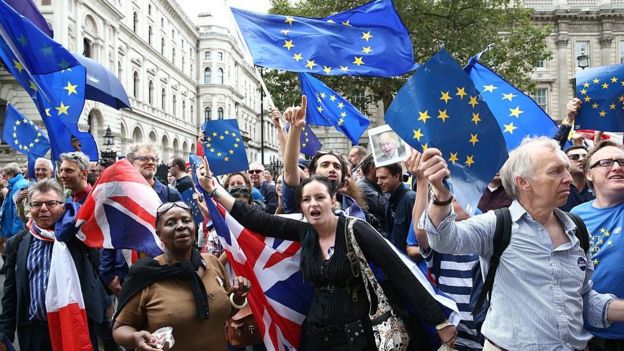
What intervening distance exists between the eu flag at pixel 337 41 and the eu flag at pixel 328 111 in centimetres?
127

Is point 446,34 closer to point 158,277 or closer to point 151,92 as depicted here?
point 158,277

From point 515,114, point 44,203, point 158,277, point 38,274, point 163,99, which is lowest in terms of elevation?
point 38,274

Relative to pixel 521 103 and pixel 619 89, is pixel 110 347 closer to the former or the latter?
pixel 521 103

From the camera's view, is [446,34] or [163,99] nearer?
[446,34]

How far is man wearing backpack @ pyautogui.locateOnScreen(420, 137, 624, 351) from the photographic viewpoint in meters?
2.28

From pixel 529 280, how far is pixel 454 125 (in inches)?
31.3

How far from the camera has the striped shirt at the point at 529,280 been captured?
2.28 meters

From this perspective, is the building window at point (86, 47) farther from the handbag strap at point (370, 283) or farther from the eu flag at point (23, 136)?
the handbag strap at point (370, 283)

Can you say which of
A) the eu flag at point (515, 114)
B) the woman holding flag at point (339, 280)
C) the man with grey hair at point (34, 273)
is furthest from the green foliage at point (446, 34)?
the woman holding flag at point (339, 280)

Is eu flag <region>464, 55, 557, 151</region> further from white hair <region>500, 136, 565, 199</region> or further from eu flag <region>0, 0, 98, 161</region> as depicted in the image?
eu flag <region>0, 0, 98, 161</region>

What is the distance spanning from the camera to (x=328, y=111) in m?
6.89

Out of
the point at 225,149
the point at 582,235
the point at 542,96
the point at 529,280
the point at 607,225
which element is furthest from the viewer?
the point at 542,96

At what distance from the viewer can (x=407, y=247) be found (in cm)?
379

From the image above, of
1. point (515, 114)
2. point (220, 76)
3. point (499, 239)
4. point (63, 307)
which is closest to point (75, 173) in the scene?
point (63, 307)
